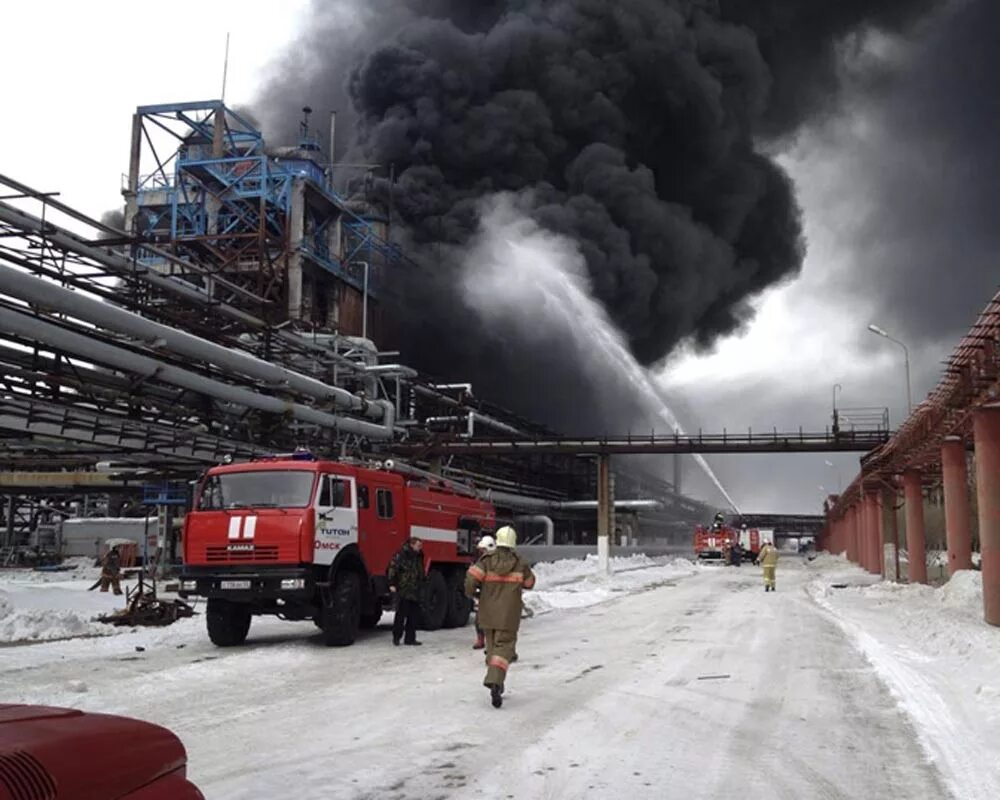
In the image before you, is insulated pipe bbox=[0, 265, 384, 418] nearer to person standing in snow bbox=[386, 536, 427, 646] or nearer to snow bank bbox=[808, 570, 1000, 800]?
person standing in snow bbox=[386, 536, 427, 646]

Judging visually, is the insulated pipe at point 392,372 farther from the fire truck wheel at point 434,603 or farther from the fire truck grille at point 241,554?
the fire truck grille at point 241,554

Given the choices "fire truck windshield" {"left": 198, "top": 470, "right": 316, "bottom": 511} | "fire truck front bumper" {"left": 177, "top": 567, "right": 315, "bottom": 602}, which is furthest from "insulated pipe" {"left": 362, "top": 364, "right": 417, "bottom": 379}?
"fire truck front bumper" {"left": 177, "top": 567, "right": 315, "bottom": 602}

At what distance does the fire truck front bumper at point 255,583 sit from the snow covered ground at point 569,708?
2.44ft

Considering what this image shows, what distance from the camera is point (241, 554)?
11.6 meters

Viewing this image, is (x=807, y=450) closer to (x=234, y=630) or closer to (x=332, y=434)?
(x=332, y=434)

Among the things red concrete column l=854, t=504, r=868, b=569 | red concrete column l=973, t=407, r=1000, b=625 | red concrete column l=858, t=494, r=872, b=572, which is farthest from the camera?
red concrete column l=854, t=504, r=868, b=569

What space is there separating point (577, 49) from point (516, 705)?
4285cm

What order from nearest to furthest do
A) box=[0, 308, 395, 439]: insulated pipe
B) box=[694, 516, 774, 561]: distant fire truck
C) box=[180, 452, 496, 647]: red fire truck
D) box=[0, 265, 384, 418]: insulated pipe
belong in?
box=[180, 452, 496, 647]: red fire truck < box=[0, 265, 384, 418]: insulated pipe < box=[0, 308, 395, 439]: insulated pipe < box=[694, 516, 774, 561]: distant fire truck

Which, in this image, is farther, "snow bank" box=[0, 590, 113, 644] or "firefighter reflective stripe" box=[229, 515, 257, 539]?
"snow bank" box=[0, 590, 113, 644]

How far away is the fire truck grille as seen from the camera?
1149 cm

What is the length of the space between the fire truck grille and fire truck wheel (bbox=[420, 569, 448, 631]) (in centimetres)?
340

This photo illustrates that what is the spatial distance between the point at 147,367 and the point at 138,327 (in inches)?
30.5

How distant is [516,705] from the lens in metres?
7.77

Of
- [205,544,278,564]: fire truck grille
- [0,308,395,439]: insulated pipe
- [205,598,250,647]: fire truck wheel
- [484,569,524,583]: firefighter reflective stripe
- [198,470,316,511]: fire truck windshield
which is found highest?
[0,308,395,439]: insulated pipe
